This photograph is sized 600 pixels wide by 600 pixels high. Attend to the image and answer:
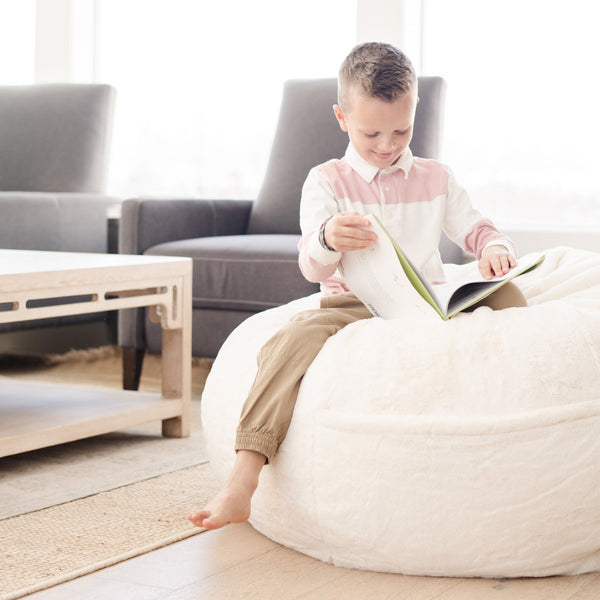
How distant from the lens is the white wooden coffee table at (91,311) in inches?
70.2

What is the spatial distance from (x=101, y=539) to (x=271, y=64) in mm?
2653

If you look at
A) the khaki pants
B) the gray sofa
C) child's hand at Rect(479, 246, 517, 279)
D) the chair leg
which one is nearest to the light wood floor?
the khaki pants

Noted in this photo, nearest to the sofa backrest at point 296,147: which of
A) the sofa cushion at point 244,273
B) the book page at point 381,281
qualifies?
the sofa cushion at point 244,273

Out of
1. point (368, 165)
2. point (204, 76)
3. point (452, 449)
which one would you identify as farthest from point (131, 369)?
point (204, 76)

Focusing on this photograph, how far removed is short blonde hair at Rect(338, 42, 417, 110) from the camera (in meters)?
1.45

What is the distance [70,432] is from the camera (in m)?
1.89

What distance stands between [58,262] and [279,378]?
0.81 metres

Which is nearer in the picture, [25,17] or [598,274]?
[598,274]

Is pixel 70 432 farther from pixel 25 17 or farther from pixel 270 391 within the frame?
pixel 25 17

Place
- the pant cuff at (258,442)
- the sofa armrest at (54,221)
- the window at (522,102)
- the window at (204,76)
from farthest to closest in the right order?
1. the window at (204,76)
2. the window at (522,102)
3. the sofa armrest at (54,221)
4. the pant cuff at (258,442)

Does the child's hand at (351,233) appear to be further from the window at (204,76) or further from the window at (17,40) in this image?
the window at (17,40)

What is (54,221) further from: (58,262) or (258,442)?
(258,442)

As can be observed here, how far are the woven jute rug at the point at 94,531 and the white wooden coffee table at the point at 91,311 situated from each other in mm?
256

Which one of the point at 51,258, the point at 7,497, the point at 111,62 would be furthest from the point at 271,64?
the point at 7,497
